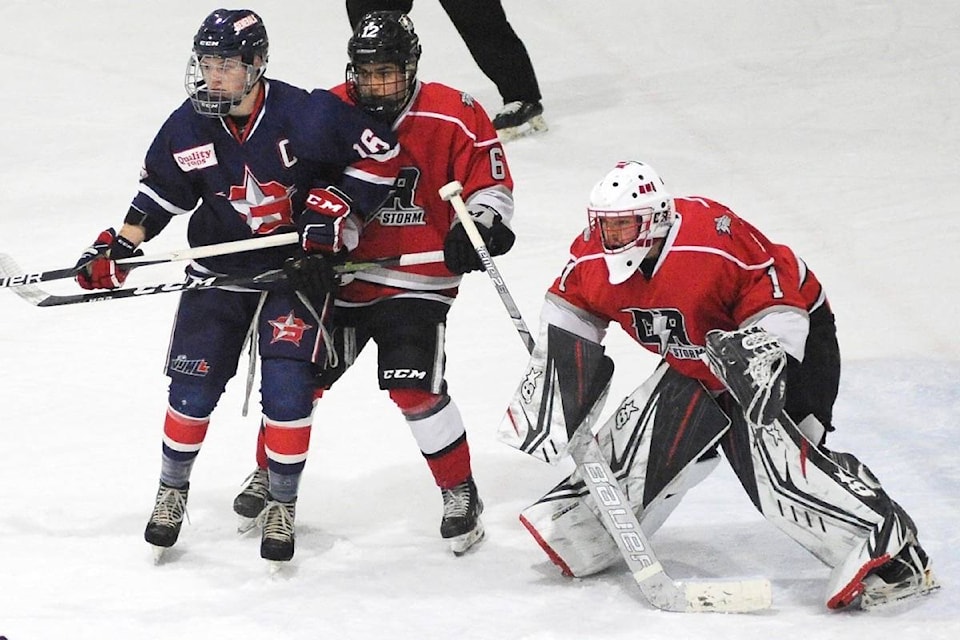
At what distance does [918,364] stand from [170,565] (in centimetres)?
218

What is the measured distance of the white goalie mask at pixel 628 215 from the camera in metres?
3.09

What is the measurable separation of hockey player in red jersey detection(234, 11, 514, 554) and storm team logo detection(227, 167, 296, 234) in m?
0.21

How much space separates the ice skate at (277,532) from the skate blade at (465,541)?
0.35 meters

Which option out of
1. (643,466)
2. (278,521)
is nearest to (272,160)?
(278,521)

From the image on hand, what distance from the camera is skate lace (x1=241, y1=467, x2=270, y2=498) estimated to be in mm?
3674

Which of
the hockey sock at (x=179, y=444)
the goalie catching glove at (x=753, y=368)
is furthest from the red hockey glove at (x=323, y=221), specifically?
the goalie catching glove at (x=753, y=368)

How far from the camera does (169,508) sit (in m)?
3.42

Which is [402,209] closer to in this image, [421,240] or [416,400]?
[421,240]

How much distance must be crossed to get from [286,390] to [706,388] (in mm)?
864

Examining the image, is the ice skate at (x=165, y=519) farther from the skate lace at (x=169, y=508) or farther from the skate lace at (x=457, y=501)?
the skate lace at (x=457, y=501)

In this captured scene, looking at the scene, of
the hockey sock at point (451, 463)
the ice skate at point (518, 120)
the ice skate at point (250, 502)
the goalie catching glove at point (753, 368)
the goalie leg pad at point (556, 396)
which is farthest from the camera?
the ice skate at point (518, 120)

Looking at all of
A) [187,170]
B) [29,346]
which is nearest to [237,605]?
[187,170]

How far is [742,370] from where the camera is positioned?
2.97 meters

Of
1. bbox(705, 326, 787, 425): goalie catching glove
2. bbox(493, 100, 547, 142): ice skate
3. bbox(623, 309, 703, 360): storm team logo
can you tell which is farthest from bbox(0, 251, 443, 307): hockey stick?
bbox(493, 100, 547, 142): ice skate
